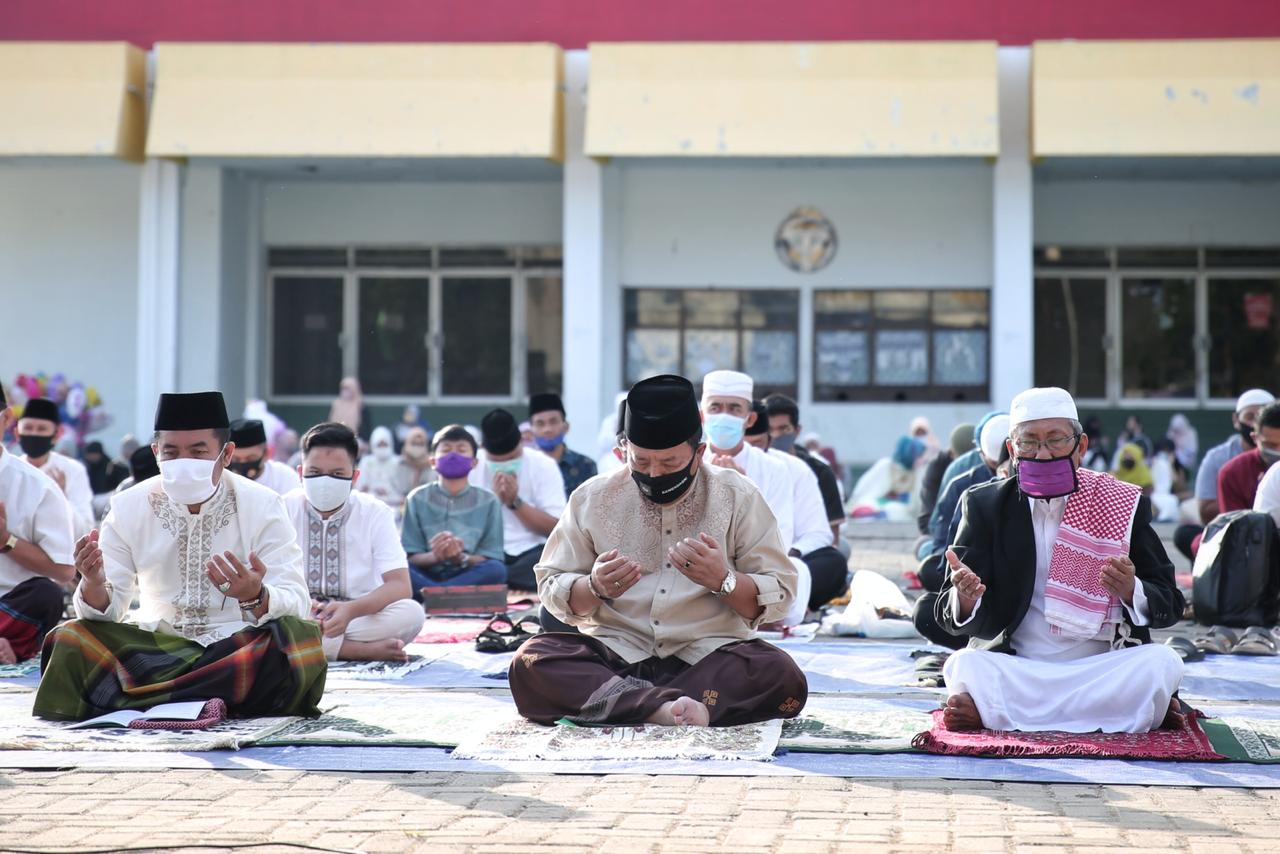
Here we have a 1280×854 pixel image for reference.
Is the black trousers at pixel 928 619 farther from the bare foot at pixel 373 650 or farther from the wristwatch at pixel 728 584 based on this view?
the bare foot at pixel 373 650

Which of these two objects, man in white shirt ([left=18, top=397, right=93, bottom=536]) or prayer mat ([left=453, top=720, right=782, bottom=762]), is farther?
man in white shirt ([left=18, top=397, right=93, bottom=536])

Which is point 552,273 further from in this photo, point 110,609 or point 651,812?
point 651,812

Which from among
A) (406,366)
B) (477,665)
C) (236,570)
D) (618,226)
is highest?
(618,226)

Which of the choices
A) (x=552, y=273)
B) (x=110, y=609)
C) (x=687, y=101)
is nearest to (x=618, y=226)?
(x=552, y=273)

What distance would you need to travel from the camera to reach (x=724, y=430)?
24.1ft

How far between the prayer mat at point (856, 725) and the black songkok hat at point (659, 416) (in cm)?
94

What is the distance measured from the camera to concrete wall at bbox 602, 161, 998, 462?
56.2ft

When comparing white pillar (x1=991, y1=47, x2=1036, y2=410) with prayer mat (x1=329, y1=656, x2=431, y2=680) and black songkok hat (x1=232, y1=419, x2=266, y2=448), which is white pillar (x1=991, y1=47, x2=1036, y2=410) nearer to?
black songkok hat (x1=232, y1=419, x2=266, y2=448)

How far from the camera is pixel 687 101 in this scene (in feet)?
50.3

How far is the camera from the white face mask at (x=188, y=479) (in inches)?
201

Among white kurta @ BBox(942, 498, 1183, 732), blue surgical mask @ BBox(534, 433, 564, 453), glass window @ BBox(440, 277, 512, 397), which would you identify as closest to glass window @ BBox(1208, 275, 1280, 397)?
glass window @ BBox(440, 277, 512, 397)

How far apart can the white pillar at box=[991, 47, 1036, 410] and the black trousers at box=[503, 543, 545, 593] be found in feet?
25.0

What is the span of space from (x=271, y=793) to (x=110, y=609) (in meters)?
1.34

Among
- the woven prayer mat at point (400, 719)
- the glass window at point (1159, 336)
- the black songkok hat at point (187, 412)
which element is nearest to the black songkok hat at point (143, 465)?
the woven prayer mat at point (400, 719)
